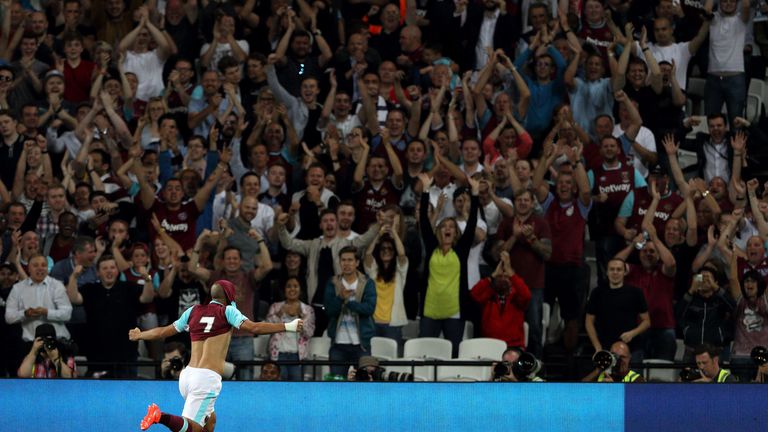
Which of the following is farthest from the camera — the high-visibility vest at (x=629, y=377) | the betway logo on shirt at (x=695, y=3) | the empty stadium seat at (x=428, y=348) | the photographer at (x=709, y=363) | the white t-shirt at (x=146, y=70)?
the betway logo on shirt at (x=695, y=3)

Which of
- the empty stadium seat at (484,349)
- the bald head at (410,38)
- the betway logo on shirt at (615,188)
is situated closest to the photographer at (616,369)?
the empty stadium seat at (484,349)

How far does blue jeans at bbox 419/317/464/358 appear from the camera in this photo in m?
19.1

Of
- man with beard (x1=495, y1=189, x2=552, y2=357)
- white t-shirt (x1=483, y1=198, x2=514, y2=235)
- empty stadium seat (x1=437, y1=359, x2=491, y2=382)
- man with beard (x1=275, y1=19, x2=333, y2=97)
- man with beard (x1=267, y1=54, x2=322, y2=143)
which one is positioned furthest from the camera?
man with beard (x1=275, y1=19, x2=333, y2=97)

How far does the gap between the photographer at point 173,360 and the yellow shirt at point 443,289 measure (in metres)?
3.15

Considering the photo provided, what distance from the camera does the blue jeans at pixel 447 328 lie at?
62.5 ft

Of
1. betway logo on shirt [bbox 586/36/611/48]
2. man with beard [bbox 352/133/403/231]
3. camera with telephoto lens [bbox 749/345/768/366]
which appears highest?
betway logo on shirt [bbox 586/36/611/48]

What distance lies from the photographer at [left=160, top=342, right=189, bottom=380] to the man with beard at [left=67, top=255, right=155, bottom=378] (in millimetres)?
638

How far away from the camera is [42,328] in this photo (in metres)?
17.5

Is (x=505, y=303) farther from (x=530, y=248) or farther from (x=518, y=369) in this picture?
(x=518, y=369)

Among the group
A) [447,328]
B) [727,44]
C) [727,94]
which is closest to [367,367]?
[447,328]

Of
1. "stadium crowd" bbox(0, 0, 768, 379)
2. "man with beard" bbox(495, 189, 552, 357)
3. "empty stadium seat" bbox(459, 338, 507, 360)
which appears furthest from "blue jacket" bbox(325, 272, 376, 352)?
"man with beard" bbox(495, 189, 552, 357)

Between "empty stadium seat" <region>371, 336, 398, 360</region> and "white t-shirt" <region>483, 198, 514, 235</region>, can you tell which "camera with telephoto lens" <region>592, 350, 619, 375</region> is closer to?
"empty stadium seat" <region>371, 336, 398, 360</region>

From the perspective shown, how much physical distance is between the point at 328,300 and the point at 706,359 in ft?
15.2

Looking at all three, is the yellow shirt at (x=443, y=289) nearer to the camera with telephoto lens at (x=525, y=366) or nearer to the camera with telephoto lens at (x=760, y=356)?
the camera with telephoto lens at (x=525, y=366)
